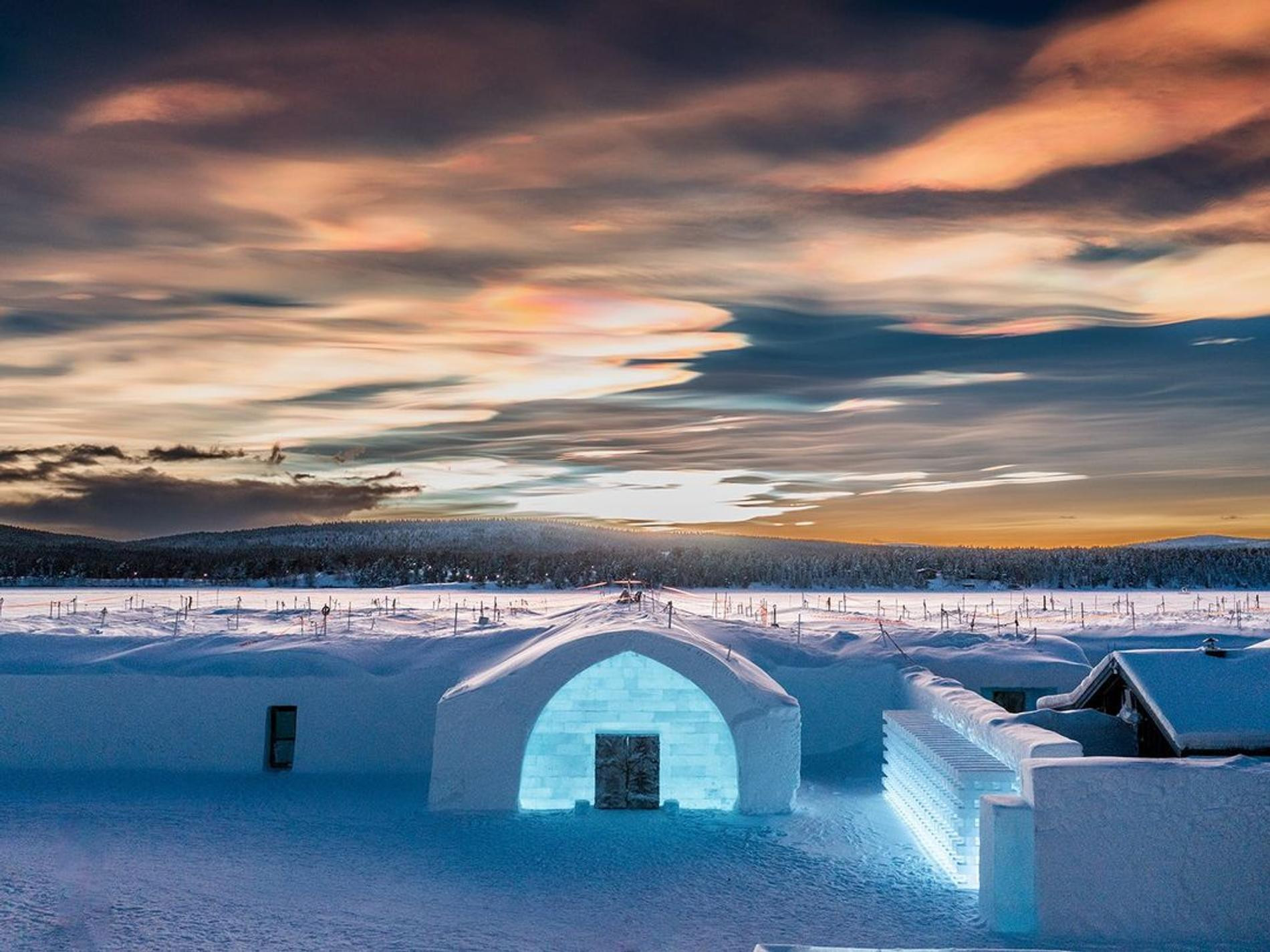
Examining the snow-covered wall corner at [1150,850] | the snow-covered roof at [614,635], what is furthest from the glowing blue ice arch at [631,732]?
the snow-covered wall corner at [1150,850]

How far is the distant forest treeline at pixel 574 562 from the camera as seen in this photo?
199 ft

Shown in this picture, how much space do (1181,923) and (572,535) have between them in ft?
393

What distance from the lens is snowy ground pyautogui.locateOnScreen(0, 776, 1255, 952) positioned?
38.7 ft

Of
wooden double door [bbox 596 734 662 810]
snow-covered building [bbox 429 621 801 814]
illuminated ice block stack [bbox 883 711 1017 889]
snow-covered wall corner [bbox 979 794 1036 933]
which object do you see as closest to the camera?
snow-covered wall corner [bbox 979 794 1036 933]

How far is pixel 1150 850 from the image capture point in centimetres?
1207

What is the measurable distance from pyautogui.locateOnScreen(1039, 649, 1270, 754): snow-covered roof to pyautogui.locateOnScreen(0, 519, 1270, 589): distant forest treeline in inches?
1586

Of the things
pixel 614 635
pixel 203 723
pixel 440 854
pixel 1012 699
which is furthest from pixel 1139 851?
pixel 203 723

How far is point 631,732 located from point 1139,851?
25.3ft

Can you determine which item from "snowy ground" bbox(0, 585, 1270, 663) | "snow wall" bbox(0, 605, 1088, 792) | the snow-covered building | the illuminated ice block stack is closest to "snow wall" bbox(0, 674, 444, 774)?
"snow wall" bbox(0, 605, 1088, 792)

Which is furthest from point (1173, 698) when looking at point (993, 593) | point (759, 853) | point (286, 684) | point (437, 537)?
point (437, 537)

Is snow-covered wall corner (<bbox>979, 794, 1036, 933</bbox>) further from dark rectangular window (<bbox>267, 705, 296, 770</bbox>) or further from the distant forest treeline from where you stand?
the distant forest treeline

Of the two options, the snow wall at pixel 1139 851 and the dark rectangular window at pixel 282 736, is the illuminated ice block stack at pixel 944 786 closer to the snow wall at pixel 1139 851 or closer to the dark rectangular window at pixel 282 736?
the snow wall at pixel 1139 851

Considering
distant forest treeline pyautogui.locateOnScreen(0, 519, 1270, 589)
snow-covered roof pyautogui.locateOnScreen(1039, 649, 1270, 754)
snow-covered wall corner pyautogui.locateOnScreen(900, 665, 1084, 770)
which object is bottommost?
snow-covered wall corner pyautogui.locateOnScreen(900, 665, 1084, 770)

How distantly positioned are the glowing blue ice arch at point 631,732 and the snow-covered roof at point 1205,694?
6.04 m
